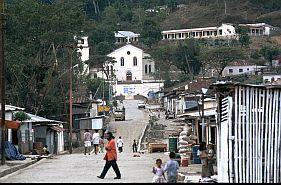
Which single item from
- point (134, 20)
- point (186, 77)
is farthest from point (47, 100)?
point (134, 20)

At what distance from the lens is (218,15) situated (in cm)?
17350

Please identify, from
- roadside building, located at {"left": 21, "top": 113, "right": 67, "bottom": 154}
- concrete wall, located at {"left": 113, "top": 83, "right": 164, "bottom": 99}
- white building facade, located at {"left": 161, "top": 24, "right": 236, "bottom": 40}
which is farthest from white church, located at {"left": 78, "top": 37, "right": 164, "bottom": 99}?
roadside building, located at {"left": 21, "top": 113, "right": 67, "bottom": 154}

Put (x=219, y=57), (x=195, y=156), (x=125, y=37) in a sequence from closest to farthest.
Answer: (x=195, y=156), (x=219, y=57), (x=125, y=37)

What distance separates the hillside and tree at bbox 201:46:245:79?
41.9 meters

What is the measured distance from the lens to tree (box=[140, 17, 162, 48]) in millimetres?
158375

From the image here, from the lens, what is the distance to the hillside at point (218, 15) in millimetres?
171125

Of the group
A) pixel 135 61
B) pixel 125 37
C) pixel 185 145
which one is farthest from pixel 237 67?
pixel 185 145

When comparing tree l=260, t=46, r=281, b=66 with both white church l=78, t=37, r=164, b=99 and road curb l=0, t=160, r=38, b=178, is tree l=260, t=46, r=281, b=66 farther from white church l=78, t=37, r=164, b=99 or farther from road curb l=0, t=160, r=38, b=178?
road curb l=0, t=160, r=38, b=178

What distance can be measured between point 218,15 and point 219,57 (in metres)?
50.6

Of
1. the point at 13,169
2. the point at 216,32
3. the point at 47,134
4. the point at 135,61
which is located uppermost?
the point at 216,32

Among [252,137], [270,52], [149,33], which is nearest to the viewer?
[252,137]

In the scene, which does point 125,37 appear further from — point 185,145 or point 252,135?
point 252,135

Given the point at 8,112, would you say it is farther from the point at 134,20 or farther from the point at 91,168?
the point at 134,20

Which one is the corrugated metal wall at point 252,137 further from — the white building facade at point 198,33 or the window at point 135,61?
the white building facade at point 198,33
